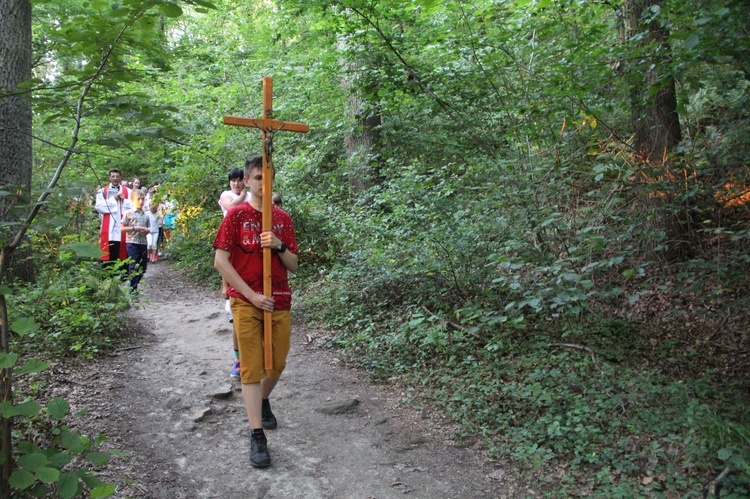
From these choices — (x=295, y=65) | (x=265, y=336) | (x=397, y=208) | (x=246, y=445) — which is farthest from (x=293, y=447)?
(x=295, y=65)

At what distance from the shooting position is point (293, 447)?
4.43 m

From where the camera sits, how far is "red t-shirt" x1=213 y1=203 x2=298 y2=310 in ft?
13.5

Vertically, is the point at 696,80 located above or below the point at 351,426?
above

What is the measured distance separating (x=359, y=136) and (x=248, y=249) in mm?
6272

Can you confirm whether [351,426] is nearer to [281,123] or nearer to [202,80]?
[281,123]

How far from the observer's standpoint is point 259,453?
4.07 metres

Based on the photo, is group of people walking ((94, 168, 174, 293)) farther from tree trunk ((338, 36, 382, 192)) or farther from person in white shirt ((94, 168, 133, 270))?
tree trunk ((338, 36, 382, 192))

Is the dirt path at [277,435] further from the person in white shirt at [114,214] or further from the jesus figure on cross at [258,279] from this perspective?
the person in white shirt at [114,214]

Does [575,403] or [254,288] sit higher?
[254,288]

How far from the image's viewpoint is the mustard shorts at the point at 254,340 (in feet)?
13.3

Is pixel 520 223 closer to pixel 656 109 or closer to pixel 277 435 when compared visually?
pixel 656 109

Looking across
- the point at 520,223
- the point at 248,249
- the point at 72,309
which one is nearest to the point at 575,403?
the point at 520,223

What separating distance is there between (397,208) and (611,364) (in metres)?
3.22

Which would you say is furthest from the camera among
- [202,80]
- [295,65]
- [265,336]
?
[202,80]
